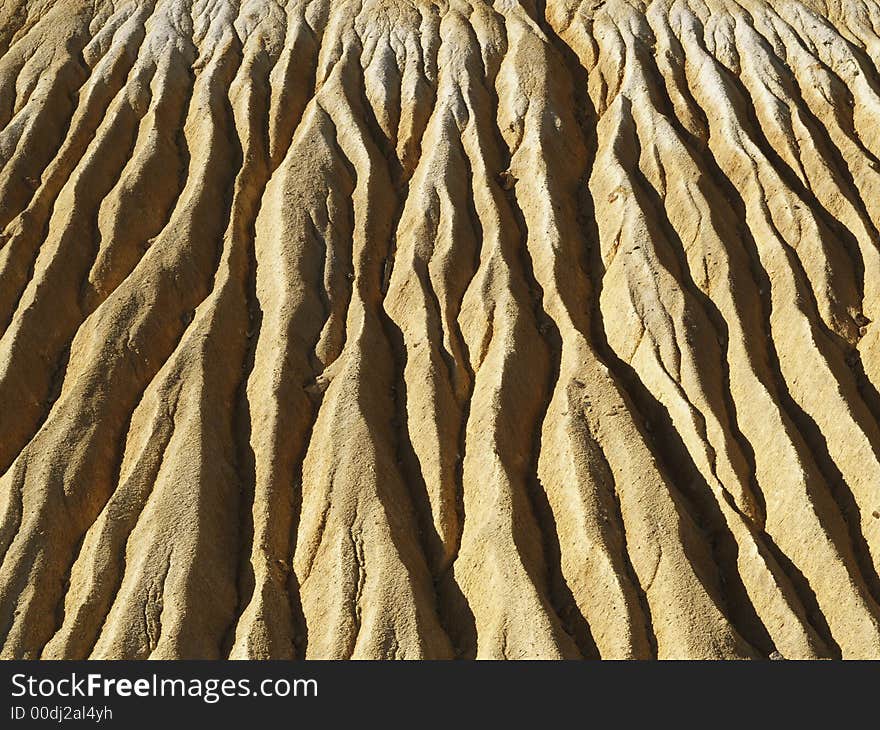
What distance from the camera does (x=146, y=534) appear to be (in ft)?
38.6

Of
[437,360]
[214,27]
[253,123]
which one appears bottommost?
[437,360]

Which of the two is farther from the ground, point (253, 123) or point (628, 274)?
point (253, 123)

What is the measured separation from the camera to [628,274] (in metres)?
14.6

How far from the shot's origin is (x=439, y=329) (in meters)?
14.1

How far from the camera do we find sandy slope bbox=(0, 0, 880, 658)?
1134 centimetres

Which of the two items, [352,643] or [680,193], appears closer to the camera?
[352,643]

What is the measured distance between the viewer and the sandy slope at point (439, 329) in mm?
11336

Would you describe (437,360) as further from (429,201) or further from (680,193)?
(680,193)

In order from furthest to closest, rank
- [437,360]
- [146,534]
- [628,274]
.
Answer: [628,274] < [437,360] < [146,534]

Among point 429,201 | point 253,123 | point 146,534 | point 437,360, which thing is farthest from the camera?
point 253,123

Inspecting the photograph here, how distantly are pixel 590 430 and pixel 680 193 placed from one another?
5.15 m

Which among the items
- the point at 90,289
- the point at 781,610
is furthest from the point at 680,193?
the point at 90,289

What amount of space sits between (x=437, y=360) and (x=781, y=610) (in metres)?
5.62

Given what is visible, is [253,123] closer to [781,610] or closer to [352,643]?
[352,643]
